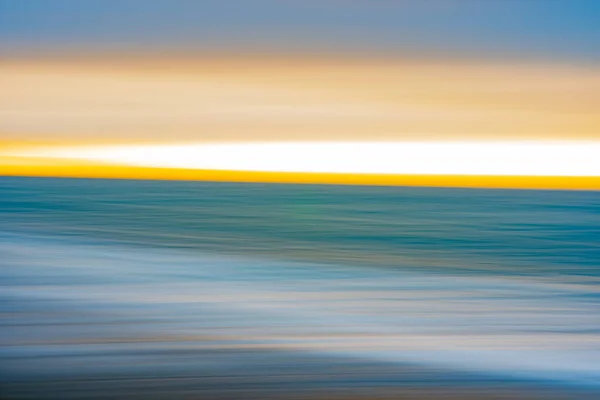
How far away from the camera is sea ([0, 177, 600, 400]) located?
11.1 ft

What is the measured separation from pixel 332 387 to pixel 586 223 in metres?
12.2

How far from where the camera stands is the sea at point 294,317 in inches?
133

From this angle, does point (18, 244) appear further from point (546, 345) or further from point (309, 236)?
point (546, 345)

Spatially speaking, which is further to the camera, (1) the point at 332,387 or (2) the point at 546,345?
(2) the point at 546,345

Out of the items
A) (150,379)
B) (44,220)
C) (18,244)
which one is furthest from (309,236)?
(150,379)

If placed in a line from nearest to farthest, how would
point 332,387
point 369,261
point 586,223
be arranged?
point 332,387 < point 369,261 < point 586,223

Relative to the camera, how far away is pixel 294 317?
4.98m

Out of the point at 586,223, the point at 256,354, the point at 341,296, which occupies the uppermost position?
the point at 586,223

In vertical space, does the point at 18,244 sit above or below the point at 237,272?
above

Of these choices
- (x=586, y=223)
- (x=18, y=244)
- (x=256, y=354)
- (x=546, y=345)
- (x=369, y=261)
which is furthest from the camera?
(x=586, y=223)

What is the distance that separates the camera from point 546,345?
168 inches

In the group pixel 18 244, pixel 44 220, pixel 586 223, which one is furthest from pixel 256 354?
pixel 586 223

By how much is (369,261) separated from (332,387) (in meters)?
4.86

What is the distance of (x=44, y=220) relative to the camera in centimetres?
1323
